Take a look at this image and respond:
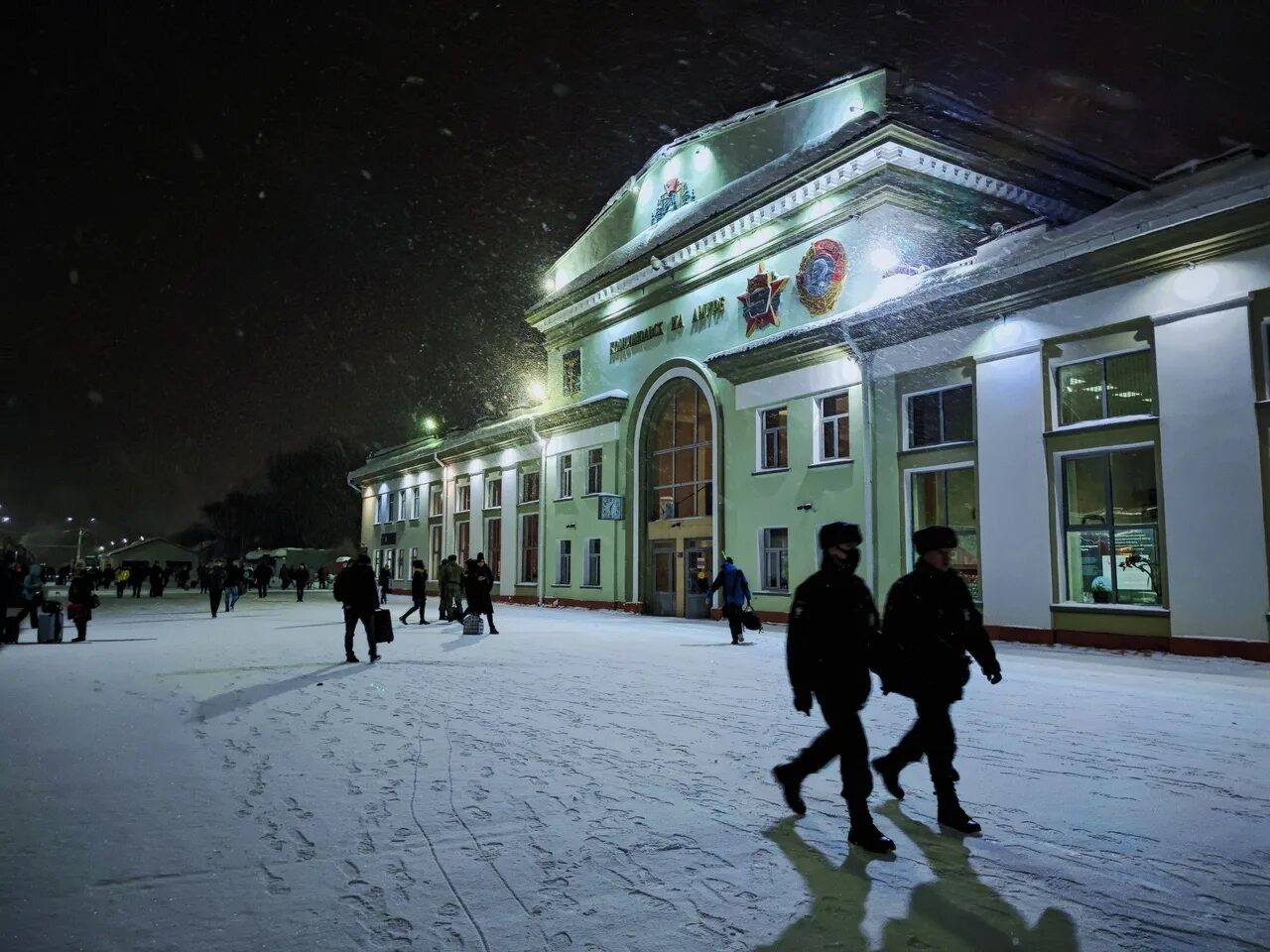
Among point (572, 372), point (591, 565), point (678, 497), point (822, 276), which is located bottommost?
point (591, 565)

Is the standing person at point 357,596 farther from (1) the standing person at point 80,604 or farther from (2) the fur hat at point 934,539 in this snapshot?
(2) the fur hat at point 934,539

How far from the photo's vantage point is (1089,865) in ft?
13.4

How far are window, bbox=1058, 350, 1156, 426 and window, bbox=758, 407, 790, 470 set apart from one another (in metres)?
7.47

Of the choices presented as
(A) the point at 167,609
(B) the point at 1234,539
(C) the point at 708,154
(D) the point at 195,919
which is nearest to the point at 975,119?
(C) the point at 708,154

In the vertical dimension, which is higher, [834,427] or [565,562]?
[834,427]

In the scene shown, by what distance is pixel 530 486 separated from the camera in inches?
1372

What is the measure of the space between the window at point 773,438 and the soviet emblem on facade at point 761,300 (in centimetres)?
250

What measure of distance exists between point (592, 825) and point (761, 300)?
20465mm

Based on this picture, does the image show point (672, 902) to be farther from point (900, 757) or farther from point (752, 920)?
point (900, 757)

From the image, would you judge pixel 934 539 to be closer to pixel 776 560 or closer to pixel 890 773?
pixel 890 773

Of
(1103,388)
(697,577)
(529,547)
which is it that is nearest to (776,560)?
(697,577)

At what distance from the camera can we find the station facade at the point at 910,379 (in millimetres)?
13625

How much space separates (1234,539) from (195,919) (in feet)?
48.0

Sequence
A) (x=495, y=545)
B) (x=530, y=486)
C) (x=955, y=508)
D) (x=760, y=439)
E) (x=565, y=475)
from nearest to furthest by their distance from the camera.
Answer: (x=955, y=508), (x=760, y=439), (x=565, y=475), (x=530, y=486), (x=495, y=545)
